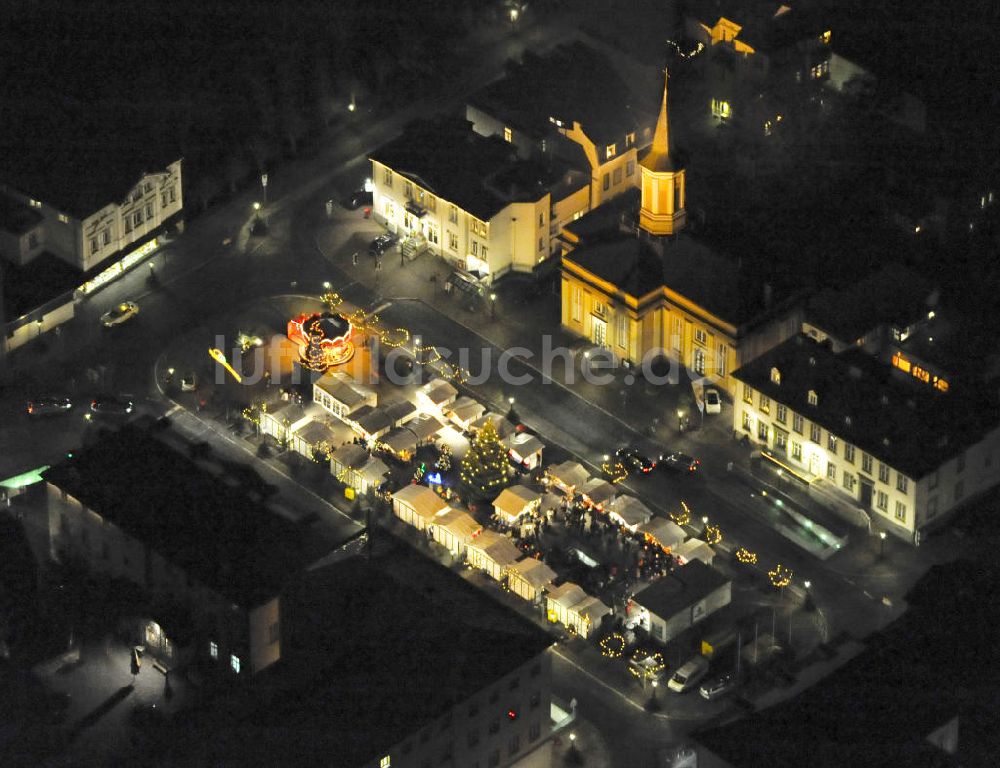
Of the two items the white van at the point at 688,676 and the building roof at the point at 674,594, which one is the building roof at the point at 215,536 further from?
the white van at the point at 688,676

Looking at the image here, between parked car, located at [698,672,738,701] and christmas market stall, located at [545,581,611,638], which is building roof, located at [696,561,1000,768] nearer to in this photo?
parked car, located at [698,672,738,701]

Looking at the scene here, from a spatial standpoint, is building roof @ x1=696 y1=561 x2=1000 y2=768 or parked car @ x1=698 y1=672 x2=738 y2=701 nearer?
building roof @ x1=696 y1=561 x2=1000 y2=768

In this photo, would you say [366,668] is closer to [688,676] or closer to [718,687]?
[688,676]

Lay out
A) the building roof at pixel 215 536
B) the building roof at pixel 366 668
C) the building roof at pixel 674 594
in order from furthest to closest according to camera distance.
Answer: the building roof at pixel 674 594 → the building roof at pixel 215 536 → the building roof at pixel 366 668

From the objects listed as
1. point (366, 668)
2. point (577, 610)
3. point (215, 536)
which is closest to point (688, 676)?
point (577, 610)

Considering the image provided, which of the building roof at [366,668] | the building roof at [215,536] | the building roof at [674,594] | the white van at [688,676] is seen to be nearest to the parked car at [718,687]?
the white van at [688,676]

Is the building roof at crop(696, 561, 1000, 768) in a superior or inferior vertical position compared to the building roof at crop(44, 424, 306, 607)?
inferior

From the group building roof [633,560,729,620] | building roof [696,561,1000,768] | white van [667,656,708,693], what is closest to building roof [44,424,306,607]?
building roof [633,560,729,620]
